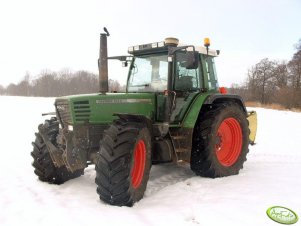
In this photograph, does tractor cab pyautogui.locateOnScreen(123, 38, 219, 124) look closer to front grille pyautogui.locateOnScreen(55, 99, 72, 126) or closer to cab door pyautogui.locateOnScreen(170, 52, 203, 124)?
cab door pyautogui.locateOnScreen(170, 52, 203, 124)

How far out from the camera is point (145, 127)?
16.9 feet

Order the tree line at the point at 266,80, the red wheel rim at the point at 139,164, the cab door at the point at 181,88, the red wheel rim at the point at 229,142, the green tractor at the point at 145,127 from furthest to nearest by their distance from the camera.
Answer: the tree line at the point at 266,80 < the red wheel rim at the point at 229,142 < the cab door at the point at 181,88 < the red wheel rim at the point at 139,164 < the green tractor at the point at 145,127

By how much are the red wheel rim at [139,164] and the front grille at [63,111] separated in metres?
1.14

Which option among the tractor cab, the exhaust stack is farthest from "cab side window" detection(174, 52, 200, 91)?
the exhaust stack

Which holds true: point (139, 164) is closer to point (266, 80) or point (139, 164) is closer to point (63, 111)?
point (63, 111)

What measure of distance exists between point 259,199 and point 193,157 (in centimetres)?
164

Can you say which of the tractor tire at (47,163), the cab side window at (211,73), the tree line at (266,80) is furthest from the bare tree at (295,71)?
the tractor tire at (47,163)

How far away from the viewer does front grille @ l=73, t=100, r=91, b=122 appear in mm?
5414

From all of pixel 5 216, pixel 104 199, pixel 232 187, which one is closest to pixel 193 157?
pixel 232 187

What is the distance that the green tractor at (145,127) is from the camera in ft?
15.7

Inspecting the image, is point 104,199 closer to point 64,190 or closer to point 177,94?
point 64,190

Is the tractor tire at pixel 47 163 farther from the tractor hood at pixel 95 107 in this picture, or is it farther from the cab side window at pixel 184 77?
the cab side window at pixel 184 77

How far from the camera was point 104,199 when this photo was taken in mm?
4781

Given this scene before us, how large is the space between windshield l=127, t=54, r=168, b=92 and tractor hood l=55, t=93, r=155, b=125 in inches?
24.5
